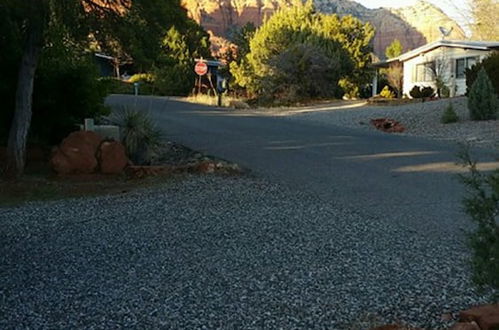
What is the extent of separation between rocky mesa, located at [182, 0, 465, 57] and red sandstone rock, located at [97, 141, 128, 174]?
87868 millimetres

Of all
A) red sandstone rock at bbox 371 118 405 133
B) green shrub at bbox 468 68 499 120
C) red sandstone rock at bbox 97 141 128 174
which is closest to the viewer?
red sandstone rock at bbox 97 141 128 174

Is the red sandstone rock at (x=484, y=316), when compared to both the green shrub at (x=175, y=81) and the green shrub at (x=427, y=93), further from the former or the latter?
the green shrub at (x=175, y=81)

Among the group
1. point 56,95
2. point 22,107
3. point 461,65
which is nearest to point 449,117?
point 56,95

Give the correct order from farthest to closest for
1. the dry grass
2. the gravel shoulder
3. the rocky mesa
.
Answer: the rocky mesa
the dry grass
the gravel shoulder

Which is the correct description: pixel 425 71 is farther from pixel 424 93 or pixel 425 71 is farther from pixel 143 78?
pixel 143 78

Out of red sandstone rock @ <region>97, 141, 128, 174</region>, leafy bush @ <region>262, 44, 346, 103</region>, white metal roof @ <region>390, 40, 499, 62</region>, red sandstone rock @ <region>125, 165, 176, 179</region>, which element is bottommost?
red sandstone rock @ <region>125, 165, 176, 179</region>

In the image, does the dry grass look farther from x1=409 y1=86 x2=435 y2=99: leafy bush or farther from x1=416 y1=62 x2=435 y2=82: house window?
x1=416 y1=62 x2=435 y2=82: house window

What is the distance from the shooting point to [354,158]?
13.4 metres

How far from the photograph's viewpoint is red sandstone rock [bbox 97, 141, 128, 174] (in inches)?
452

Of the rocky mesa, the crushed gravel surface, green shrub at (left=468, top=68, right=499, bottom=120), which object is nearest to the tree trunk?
the crushed gravel surface

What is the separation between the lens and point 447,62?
119 feet

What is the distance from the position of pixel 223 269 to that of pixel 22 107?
653 cm

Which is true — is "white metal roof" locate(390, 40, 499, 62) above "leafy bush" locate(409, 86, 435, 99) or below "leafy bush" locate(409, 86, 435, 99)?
above

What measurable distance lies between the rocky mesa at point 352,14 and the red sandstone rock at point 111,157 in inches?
3459
